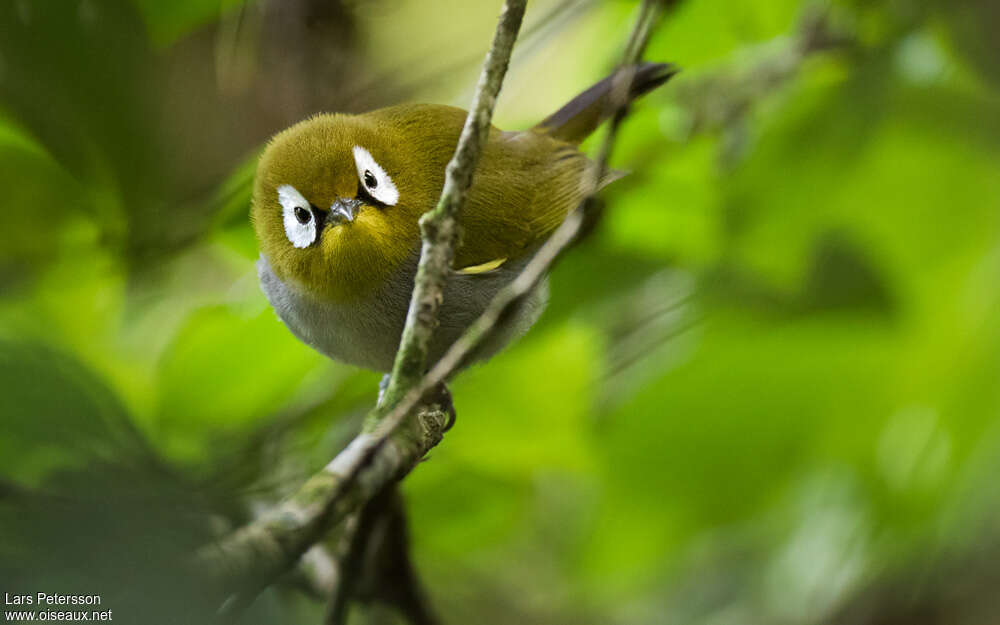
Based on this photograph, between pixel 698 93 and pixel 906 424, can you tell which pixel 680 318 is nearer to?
pixel 698 93

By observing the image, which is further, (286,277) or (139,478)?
(286,277)

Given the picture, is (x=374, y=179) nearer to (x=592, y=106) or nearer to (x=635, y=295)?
(x=592, y=106)

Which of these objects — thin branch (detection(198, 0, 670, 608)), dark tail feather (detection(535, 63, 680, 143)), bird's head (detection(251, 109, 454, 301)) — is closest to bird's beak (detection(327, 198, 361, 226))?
bird's head (detection(251, 109, 454, 301))

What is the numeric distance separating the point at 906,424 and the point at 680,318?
855mm

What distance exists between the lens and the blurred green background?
1615 millimetres

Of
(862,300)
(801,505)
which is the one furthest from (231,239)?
(801,505)

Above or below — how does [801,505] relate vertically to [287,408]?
below

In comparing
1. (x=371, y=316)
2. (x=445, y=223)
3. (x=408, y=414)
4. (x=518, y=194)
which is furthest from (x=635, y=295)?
(x=408, y=414)

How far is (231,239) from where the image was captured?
1.85 m

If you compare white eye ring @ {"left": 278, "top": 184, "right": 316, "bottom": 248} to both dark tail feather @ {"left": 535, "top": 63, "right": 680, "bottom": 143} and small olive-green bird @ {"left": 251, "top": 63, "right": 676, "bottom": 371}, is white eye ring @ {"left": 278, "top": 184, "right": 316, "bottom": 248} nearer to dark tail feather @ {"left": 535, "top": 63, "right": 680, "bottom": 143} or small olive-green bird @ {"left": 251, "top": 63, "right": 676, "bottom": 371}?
small olive-green bird @ {"left": 251, "top": 63, "right": 676, "bottom": 371}

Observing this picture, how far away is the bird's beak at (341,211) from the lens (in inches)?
64.4

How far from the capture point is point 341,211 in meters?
1.64

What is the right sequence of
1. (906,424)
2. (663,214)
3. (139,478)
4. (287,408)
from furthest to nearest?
(906,424)
(663,214)
(287,408)
(139,478)

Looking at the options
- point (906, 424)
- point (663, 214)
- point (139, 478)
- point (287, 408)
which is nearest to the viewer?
point (139, 478)
